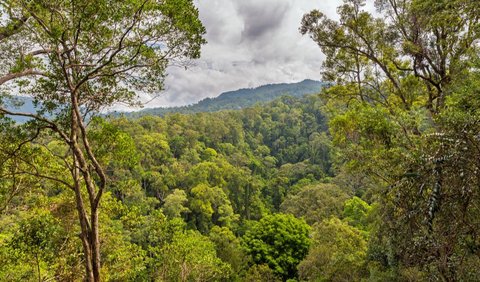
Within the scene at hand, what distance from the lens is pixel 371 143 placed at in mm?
7117

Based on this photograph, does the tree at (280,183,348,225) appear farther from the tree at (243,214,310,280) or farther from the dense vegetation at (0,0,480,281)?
the dense vegetation at (0,0,480,281)

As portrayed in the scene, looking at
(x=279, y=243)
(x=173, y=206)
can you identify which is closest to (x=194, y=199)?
(x=173, y=206)

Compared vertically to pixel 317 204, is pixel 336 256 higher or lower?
higher

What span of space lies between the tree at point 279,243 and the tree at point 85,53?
17.5 m

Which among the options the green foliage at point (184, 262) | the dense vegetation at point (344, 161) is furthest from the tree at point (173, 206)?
the green foliage at point (184, 262)

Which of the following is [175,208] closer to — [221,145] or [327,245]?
[327,245]

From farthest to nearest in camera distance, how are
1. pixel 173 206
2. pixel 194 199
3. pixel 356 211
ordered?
pixel 194 199 < pixel 356 211 < pixel 173 206

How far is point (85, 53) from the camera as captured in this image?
17.4ft

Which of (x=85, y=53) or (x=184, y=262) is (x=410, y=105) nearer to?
(x=85, y=53)

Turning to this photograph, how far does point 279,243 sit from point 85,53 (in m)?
19.6

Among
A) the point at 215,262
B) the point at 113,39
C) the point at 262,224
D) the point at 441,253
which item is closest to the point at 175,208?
the point at 262,224

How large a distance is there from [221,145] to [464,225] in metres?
45.5

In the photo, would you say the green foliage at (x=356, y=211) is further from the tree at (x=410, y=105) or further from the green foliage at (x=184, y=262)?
the tree at (x=410, y=105)

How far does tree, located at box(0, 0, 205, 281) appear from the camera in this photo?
440cm
